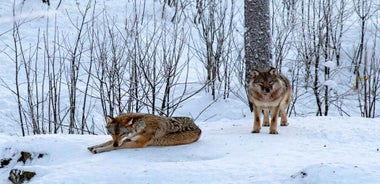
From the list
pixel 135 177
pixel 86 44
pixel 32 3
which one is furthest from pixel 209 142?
pixel 32 3

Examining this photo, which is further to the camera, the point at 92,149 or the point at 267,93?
the point at 267,93

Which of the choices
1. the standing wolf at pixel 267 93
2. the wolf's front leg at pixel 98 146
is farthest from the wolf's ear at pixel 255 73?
the wolf's front leg at pixel 98 146

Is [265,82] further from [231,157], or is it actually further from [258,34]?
[258,34]

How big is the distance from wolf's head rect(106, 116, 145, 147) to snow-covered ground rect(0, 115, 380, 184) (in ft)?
0.66

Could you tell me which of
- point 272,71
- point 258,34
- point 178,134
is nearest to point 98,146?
point 178,134

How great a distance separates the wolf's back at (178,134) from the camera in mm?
7684

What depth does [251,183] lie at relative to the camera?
5766 mm

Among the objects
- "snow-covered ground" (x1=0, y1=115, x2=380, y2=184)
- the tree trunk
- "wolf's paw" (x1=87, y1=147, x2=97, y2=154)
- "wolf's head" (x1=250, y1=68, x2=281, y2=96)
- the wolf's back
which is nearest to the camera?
"snow-covered ground" (x1=0, y1=115, x2=380, y2=184)

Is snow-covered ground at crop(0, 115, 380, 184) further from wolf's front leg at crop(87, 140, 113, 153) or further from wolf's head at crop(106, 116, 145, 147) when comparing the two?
wolf's head at crop(106, 116, 145, 147)

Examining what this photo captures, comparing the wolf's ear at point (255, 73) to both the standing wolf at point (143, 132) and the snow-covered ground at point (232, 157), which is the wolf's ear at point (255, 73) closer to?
the snow-covered ground at point (232, 157)

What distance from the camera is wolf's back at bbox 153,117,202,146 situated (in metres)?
7.68

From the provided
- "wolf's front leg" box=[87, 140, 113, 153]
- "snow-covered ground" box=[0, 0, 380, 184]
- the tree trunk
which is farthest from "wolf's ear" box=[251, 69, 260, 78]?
the tree trunk

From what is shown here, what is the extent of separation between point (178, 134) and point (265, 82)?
1538 millimetres

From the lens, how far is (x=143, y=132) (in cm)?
769
